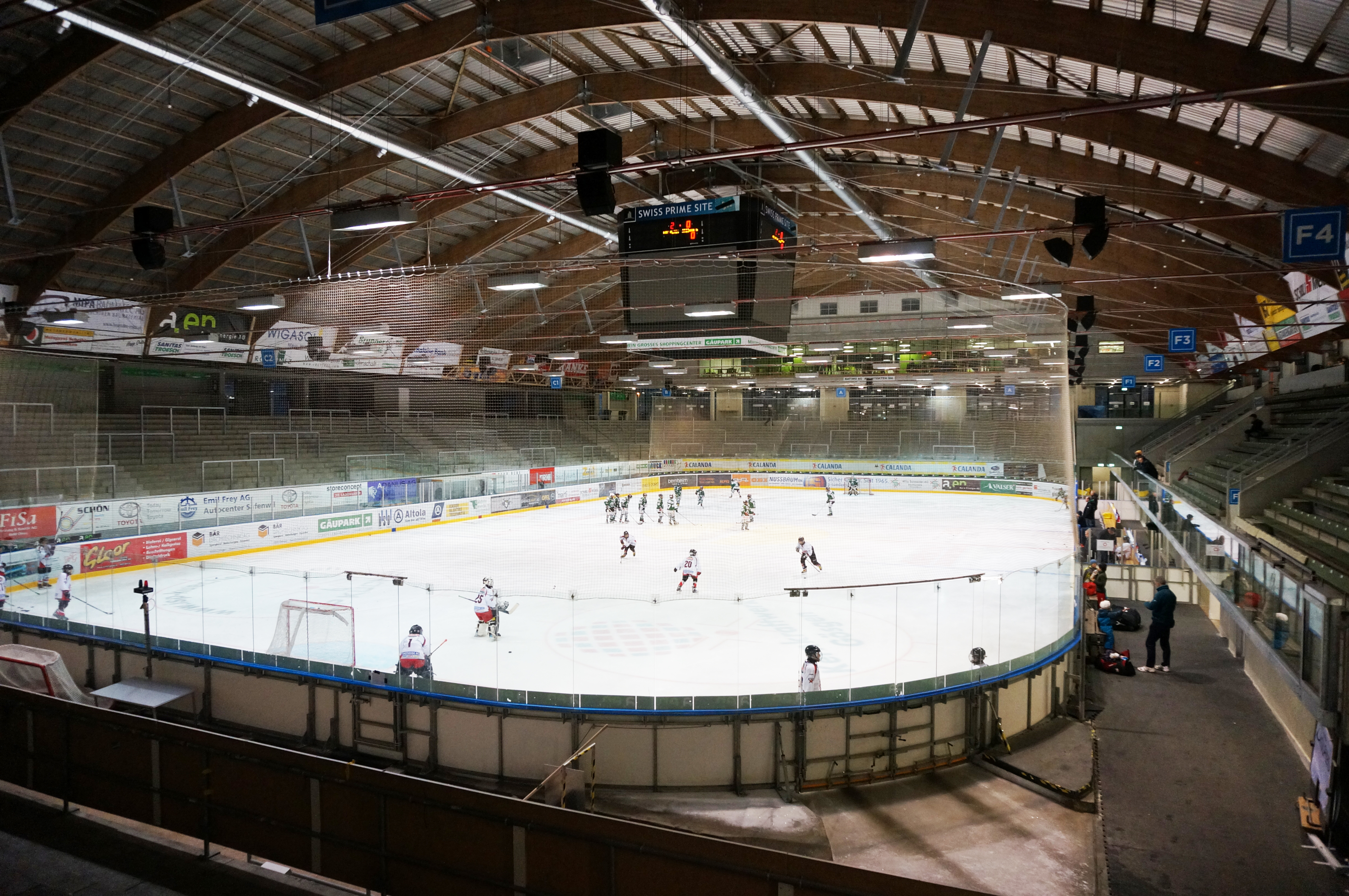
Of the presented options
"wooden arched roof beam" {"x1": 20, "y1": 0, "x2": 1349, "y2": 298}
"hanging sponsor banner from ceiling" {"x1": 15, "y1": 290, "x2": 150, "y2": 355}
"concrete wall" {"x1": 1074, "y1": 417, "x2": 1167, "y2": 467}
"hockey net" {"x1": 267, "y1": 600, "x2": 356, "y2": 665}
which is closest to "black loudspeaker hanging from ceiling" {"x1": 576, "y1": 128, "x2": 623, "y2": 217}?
"wooden arched roof beam" {"x1": 20, "y1": 0, "x2": 1349, "y2": 298}

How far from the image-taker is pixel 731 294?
1184 centimetres

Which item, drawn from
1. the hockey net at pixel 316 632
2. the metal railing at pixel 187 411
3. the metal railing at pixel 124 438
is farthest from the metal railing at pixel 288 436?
the hockey net at pixel 316 632

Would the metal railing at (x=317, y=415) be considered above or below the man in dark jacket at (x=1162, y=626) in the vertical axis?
above

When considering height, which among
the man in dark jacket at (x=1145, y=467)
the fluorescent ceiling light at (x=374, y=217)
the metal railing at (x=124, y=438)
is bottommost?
the man in dark jacket at (x=1145, y=467)

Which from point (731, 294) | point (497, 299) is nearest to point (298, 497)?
point (497, 299)

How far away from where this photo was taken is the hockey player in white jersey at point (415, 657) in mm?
8539

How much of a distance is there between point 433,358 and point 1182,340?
16992 mm

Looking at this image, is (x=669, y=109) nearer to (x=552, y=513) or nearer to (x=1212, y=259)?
(x=1212, y=259)

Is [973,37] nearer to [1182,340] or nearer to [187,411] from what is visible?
[1182,340]

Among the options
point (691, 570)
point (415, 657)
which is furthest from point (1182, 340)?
point (415, 657)

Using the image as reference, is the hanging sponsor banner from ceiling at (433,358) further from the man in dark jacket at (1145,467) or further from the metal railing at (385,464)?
the man in dark jacket at (1145,467)

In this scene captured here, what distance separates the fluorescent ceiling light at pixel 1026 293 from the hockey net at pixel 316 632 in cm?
899

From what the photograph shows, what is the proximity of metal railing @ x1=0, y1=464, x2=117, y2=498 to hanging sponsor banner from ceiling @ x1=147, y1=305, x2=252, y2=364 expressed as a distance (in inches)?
108

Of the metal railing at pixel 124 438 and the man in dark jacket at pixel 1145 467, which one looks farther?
the man in dark jacket at pixel 1145 467
